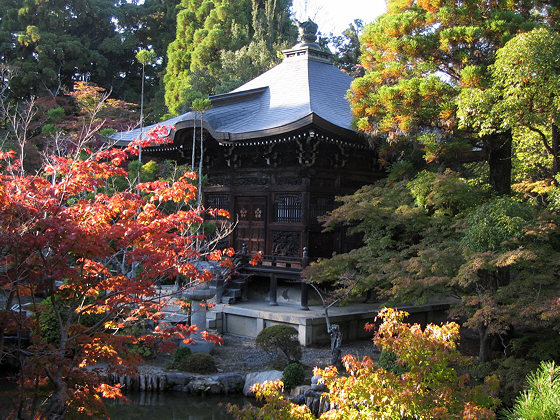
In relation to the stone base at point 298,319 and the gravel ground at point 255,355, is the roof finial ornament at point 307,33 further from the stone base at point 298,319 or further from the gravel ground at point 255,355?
the gravel ground at point 255,355

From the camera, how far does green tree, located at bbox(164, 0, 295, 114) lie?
2297 cm

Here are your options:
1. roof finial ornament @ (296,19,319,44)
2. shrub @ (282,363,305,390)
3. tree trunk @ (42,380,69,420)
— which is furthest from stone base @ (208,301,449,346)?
roof finial ornament @ (296,19,319,44)

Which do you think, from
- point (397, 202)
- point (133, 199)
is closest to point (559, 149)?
point (397, 202)

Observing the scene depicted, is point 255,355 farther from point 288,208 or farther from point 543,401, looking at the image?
point 543,401

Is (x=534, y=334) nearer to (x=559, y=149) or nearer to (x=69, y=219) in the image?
(x=559, y=149)

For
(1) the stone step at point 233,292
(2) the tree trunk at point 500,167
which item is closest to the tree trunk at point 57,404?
(1) the stone step at point 233,292

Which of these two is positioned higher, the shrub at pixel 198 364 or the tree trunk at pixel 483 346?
the tree trunk at pixel 483 346

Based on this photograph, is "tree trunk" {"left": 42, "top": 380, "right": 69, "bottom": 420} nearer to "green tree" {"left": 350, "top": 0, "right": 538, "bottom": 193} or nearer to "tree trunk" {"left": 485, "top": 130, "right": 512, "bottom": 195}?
"green tree" {"left": 350, "top": 0, "right": 538, "bottom": 193}

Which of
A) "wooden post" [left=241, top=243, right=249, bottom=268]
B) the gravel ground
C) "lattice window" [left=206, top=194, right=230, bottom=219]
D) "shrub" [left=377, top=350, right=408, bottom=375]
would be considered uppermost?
"lattice window" [left=206, top=194, right=230, bottom=219]

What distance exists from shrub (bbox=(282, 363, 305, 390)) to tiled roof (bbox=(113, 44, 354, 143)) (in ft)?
15.7

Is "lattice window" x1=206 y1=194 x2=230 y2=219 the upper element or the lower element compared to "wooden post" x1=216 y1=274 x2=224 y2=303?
upper

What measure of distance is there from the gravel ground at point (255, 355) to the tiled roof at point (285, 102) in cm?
A: 447

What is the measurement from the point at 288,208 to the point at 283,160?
1.14 metres

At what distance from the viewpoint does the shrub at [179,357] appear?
30.0 ft
